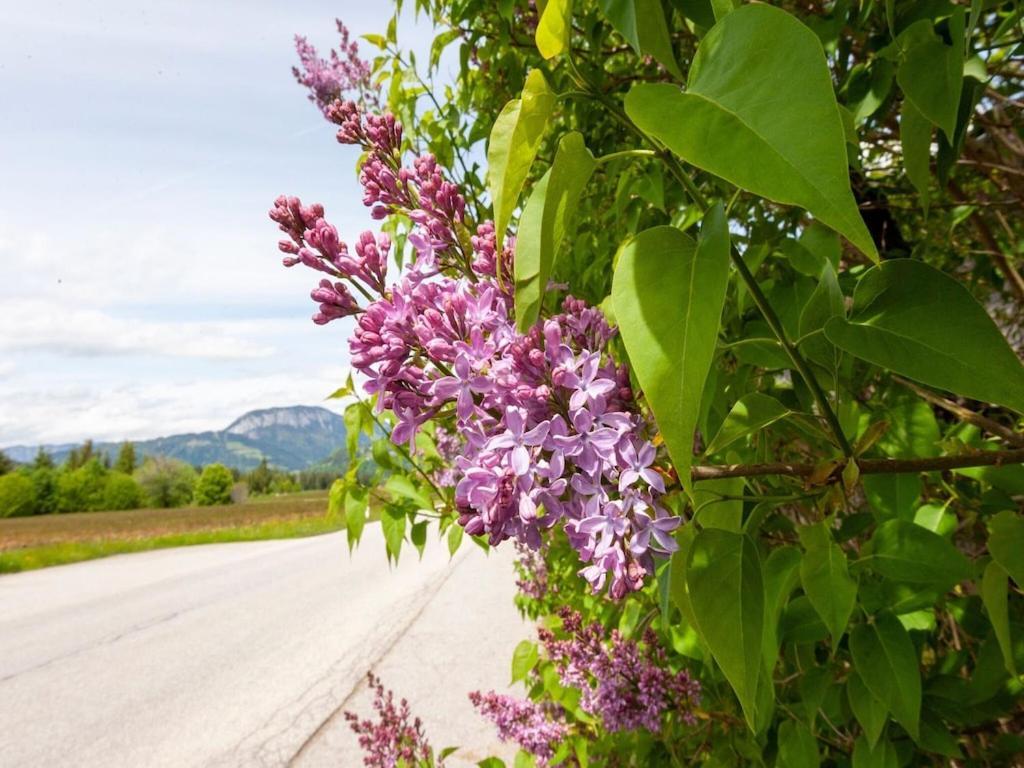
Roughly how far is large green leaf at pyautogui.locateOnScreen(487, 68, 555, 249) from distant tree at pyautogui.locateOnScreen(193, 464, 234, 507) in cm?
7682

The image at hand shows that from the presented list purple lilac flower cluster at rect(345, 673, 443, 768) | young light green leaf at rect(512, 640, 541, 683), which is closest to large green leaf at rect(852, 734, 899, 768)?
young light green leaf at rect(512, 640, 541, 683)

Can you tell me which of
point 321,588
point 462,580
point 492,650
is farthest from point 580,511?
point 321,588

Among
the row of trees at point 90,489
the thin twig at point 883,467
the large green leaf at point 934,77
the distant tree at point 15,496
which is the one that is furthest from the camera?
the row of trees at point 90,489

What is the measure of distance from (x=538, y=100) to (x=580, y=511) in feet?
1.27

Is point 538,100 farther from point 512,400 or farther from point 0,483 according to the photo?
point 0,483

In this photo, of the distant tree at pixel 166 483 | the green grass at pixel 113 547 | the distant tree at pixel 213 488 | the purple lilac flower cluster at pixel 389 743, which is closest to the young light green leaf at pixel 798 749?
the purple lilac flower cluster at pixel 389 743

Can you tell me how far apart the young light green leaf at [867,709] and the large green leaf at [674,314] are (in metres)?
0.79

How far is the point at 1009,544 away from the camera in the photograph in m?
0.72

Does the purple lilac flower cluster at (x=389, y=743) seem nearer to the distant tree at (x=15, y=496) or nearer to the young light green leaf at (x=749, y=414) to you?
the young light green leaf at (x=749, y=414)

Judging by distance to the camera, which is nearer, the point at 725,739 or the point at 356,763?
the point at 725,739

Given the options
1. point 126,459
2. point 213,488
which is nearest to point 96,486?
point 213,488

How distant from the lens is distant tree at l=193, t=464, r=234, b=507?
7019 centimetres

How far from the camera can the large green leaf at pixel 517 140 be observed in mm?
493

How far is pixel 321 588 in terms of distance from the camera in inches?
387
